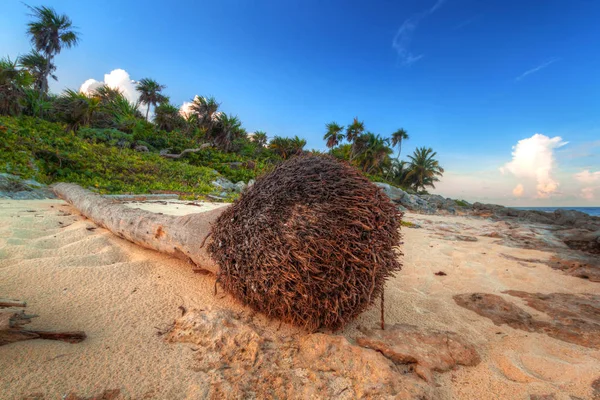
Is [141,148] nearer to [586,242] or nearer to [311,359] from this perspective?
[311,359]

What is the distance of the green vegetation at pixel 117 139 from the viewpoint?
9914 mm

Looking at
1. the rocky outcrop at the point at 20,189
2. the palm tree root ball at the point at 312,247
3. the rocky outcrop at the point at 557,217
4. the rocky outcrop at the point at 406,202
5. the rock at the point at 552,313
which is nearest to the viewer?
the palm tree root ball at the point at 312,247

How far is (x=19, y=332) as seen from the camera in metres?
1.59

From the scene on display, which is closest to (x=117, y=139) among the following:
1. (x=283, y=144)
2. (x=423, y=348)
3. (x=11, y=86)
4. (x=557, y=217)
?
(x=11, y=86)

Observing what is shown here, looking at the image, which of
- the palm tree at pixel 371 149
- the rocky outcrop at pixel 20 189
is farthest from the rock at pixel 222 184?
the palm tree at pixel 371 149

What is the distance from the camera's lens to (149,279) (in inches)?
106

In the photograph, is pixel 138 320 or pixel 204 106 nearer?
pixel 138 320

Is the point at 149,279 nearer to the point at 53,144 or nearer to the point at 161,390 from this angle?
the point at 161,390

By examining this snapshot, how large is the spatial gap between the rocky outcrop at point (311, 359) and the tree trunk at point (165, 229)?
74 centimetres

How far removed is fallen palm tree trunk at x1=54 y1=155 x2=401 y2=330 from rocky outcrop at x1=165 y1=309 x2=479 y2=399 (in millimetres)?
198

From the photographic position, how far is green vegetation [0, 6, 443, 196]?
991cm

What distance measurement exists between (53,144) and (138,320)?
555 inches

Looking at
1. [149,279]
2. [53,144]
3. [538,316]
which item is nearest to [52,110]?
[53,144]

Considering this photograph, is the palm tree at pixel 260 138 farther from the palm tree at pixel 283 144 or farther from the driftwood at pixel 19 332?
the driftwood at pixel 19 332
